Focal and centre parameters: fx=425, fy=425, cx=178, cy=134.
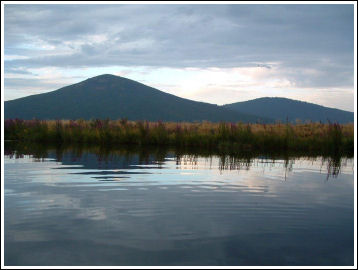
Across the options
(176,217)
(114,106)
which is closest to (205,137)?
(176,217)

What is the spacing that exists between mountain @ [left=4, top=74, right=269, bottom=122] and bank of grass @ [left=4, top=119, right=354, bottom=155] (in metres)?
92.1

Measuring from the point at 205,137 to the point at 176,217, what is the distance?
14.1 meters

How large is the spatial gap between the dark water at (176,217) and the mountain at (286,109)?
530 ft

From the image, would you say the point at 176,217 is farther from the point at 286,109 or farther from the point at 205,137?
the point at 286,109

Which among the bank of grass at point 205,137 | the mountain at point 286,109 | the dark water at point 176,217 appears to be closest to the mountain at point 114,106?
the mountain at point 286,109

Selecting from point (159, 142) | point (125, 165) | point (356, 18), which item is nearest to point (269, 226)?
point (356, 18)

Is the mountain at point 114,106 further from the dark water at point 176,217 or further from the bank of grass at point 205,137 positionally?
the dark water at point 176,217

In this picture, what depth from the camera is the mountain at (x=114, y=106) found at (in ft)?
389

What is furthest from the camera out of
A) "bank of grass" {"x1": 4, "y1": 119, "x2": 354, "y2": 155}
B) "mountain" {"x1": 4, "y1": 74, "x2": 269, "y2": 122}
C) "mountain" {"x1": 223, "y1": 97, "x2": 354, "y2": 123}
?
"mountain" {"x1": 223, "y1": 97, "x2": 354, "y2": 123}

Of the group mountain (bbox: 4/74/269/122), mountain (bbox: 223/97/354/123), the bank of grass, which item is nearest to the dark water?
the bank of grass

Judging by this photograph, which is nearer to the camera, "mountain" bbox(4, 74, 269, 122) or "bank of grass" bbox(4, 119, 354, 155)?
"bank of grass" bbox(4, 119, 354, 155)

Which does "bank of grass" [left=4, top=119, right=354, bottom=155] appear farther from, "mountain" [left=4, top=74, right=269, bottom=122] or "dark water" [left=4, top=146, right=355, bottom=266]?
"mountain" [left=4, top=74, right=269, bottom=122]

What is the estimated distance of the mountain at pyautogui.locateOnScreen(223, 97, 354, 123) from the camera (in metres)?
170

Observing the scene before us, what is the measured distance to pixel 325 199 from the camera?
299 inches
